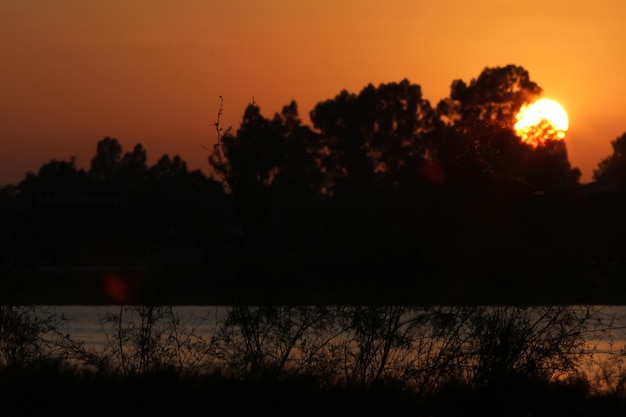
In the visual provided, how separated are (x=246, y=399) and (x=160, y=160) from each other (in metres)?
104

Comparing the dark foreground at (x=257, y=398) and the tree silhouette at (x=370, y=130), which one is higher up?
the tree silhouette at (x=370, y=130)

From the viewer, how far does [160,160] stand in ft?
377

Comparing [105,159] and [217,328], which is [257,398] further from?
[105,159]

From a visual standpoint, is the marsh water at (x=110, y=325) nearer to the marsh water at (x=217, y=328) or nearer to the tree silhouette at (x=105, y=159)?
the marsh water at (x=217, y=328)

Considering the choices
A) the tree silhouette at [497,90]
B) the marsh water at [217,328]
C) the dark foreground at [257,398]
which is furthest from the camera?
the tree silhouette at [497,90]

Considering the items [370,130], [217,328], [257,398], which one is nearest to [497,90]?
[370,130]

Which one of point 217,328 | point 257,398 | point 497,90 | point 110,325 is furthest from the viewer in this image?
point 497,90

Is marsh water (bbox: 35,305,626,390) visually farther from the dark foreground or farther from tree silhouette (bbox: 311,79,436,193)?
tree silhouette (bbox: 311,79,436,193)

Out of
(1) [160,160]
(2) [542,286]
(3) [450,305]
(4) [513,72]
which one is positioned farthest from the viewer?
(1) [160,160]

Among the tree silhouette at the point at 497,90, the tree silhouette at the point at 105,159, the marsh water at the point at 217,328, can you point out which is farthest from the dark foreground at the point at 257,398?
the tree silhouette at the point at 105,159

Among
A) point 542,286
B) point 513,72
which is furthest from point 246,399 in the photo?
point 513,72

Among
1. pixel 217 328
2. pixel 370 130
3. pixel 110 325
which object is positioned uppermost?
pixel 370 130

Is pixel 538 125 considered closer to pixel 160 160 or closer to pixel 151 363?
pixel 151 363

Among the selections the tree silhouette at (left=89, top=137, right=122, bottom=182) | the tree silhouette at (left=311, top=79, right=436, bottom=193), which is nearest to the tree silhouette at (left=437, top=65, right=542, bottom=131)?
the tree silhouette at (left=311, top=79, right=436, bottom=193)
